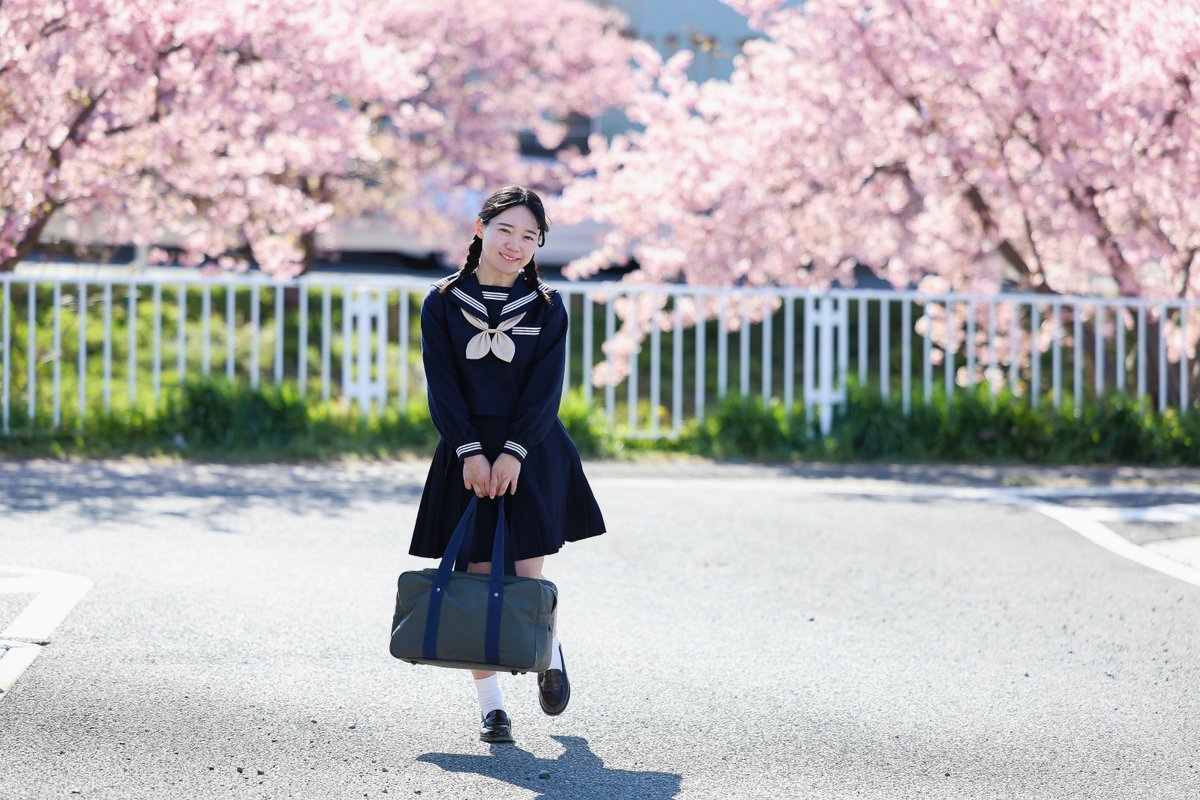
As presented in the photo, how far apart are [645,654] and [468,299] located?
1.55 metres

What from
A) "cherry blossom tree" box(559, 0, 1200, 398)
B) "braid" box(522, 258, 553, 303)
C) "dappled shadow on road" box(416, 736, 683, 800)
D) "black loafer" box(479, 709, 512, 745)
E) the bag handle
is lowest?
"dappled shadow on road" box(416, 736, 683, 800)

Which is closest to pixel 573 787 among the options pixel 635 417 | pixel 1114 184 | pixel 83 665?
pixel 83 665

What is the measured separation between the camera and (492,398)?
13.6 feet

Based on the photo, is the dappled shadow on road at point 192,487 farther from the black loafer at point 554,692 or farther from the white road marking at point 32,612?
the black loafer at point 554,692

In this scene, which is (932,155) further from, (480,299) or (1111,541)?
(480,299)

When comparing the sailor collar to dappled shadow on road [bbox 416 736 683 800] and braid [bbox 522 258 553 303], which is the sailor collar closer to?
braid [bbox 522 258 553 303]

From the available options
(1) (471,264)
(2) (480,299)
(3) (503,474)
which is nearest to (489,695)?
(3) (503,474)

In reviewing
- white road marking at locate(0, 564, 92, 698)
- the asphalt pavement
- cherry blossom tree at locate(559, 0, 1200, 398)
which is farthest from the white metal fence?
white road marking at locate(0, 564, 92, 698)

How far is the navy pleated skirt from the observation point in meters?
4.14

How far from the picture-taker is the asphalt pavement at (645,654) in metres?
3.85

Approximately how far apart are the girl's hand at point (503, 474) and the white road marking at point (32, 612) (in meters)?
1.51

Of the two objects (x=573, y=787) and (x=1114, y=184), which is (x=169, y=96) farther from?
(x=573, y=787)

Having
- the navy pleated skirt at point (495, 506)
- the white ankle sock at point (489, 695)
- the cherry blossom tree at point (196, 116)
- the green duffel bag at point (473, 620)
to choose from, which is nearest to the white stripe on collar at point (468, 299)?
the navy pleated skirt at point (495, 506)

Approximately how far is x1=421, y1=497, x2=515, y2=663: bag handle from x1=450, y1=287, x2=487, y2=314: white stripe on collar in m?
0.52
